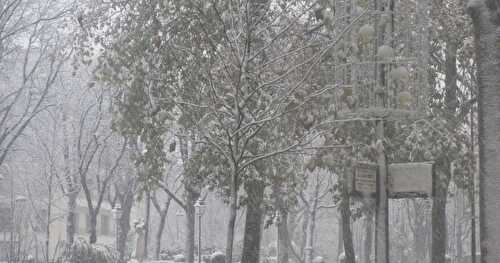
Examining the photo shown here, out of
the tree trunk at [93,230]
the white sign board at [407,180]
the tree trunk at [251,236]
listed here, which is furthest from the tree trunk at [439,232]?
the tree trunk at [93,230]

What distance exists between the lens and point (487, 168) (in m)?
7.60

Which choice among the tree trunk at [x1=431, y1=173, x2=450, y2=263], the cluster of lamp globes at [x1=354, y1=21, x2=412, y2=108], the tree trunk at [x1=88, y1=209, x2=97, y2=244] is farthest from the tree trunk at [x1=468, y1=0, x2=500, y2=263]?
the tree trunk at [x1=88, y1=209, x2=97, y2=244]

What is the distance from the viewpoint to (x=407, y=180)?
7691 mm

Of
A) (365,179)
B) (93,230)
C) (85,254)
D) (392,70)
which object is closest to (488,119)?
(392,70)

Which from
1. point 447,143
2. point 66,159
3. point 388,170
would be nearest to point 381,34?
point 388,170

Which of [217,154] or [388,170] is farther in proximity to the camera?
[217,154]

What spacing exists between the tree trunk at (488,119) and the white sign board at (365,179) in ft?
3.45

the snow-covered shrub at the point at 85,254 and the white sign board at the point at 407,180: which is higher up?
the white sign board at the point at 407,180

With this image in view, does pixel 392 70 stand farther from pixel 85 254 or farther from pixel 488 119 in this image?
pixel 85 254

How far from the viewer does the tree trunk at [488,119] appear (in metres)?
7.48

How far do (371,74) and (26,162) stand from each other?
40.7 meters

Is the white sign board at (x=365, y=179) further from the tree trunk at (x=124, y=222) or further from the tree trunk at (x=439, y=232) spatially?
the tree trunk at (x=124, y=222)

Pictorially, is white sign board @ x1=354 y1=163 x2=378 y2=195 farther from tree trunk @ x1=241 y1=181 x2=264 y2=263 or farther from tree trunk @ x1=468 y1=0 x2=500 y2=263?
tree trunk @ x1=241 y1=181 x2=264 y2=263

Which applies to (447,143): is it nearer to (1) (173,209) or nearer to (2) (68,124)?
(2) (68,124)
